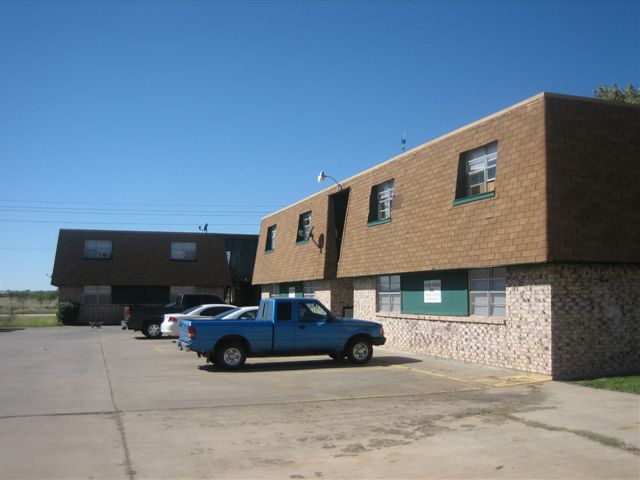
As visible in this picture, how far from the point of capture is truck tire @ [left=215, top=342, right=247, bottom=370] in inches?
634

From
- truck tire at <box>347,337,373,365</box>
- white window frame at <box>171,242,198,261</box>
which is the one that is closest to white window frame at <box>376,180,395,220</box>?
truck tire at <box>347,337,373,365</box>

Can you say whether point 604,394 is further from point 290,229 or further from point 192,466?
point 290,229

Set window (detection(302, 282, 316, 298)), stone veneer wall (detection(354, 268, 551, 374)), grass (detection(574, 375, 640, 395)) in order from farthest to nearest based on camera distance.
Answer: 1. window (detection(302, 282, 316, 298))
2. stone veneer wall (detection(354, 268, 551, 374))
3. grass (detection(574, 375, 640, 395))

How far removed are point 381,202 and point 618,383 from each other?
445 inches

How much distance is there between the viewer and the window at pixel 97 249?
44688 mm

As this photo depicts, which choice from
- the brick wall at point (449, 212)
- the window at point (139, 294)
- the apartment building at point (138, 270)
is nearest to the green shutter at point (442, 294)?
the brick wall at point (449, 212)

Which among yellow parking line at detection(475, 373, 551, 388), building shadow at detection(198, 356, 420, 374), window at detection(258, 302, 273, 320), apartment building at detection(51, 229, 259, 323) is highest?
apartment building at detection(51, 229, 259, 323)

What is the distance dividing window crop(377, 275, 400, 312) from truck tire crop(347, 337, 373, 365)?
157 inches

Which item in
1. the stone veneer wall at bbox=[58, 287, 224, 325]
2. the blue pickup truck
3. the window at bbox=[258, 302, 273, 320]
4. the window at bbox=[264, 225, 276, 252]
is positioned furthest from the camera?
the stone veneer wall at bbox=[58, 287, 224, 325]

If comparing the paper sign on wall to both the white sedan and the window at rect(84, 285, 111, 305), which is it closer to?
the white sedan

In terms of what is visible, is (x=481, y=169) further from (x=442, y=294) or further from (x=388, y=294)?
(x=388, y=294)

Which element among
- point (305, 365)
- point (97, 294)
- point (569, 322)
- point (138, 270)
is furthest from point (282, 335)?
point (97, 294)

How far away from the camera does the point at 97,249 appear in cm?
4494

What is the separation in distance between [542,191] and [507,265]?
1.99m
